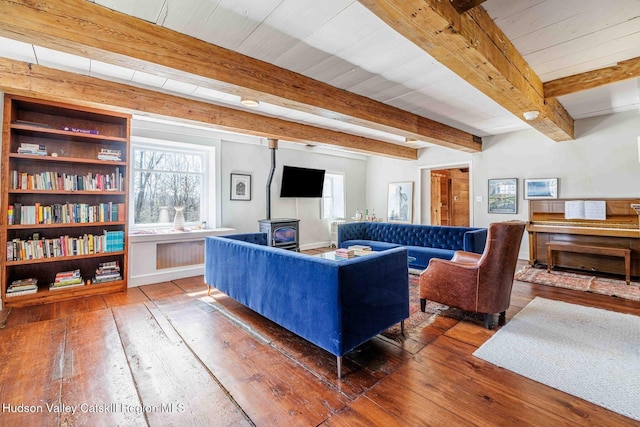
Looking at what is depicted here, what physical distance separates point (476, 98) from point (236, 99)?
3.00m

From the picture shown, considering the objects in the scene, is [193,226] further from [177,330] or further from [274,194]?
[177,330]

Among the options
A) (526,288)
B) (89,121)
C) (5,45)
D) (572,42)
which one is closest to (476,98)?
(572,42)

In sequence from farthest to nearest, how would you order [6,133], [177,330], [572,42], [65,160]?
[65,160], [6,133], [177,330], [572,42]

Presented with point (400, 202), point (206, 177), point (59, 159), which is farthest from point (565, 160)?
point (59, 159)

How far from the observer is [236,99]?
11.6 feet

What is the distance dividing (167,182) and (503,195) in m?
6.36

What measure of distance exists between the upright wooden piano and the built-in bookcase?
651 centimetres

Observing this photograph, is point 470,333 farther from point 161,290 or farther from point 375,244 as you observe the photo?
point 161,290

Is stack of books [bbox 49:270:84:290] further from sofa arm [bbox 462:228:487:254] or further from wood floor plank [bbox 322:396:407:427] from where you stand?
sofa arm [bbox 462:228:487:254]

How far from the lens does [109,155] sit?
12.4ft

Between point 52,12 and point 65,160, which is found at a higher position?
point 52,12

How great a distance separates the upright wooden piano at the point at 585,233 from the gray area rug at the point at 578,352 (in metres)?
1.91

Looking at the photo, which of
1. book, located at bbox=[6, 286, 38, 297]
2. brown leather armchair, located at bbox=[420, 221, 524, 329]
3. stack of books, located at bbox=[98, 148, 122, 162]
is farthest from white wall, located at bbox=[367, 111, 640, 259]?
book, located at bbox=[6, 286, 38, 297]

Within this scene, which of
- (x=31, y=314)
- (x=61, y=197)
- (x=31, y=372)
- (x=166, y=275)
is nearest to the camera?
(x=31, y=372)
